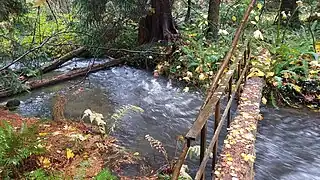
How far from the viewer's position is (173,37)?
11383 mm

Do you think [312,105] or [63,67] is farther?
[63,67]

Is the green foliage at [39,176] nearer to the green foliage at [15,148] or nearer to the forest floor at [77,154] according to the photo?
the forest floor at [77,154]

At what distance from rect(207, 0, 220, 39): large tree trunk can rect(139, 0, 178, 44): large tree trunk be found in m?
1.15

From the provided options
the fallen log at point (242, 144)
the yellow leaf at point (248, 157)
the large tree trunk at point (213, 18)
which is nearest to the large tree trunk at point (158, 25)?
the large tree trunk at point (213, 18)

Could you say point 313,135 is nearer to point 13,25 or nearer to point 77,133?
point 77,133

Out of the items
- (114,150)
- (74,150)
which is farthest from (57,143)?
(114,150)

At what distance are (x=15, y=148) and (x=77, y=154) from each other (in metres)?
1.15

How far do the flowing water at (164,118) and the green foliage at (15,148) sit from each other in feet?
6.09

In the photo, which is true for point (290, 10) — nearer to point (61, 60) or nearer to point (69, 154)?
point (61, 60)

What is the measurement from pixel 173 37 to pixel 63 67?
3.73 metres

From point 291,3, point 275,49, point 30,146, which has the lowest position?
point 30,146

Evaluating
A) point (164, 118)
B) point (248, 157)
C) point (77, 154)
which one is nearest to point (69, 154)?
point (77, 154)

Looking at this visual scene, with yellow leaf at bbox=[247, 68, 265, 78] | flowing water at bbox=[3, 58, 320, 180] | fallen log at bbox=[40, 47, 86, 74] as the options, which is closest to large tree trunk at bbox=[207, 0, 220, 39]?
flowing water at bbox=[3, 58, 320, 180]

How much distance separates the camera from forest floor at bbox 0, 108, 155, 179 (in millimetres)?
5102
